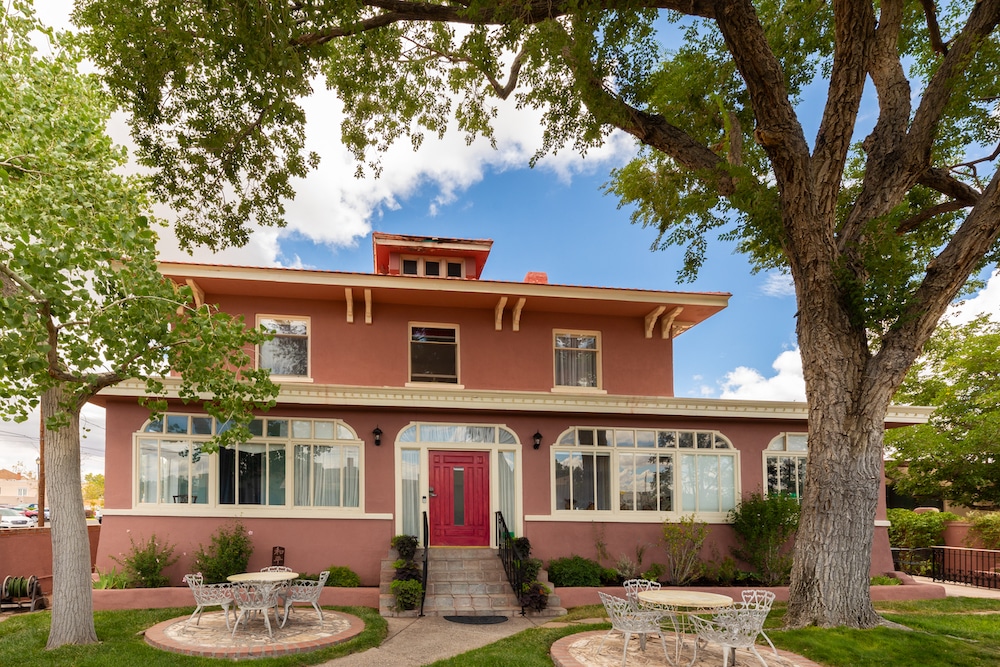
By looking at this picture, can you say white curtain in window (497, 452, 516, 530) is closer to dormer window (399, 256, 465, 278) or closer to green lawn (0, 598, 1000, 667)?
green lawn (0, 598, 1000, 667)

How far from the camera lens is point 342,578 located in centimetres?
1262

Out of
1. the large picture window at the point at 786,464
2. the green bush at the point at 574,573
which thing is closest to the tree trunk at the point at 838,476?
the green bush at the point at 574,573

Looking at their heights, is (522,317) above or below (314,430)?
above

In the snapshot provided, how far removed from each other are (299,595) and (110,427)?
565 centimetres

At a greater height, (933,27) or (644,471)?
(933,27)

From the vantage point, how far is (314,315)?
619 inches

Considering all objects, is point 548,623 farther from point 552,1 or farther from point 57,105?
point 57,105

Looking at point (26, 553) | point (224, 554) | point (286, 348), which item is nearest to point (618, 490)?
point (224, 554)

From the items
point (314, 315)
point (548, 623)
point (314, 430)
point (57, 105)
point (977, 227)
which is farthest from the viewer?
point (314, 315)

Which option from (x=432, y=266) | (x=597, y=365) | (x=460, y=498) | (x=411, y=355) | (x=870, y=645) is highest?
(x=432, y=266)

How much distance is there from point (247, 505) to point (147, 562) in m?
1.91

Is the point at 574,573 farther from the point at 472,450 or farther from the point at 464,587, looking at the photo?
the point at 472,450

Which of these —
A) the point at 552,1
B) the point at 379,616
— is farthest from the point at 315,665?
the point at 552,1

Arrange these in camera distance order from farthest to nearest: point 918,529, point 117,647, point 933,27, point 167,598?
point 918,529 → point 933,27 → point 167,598 → point 117,647
